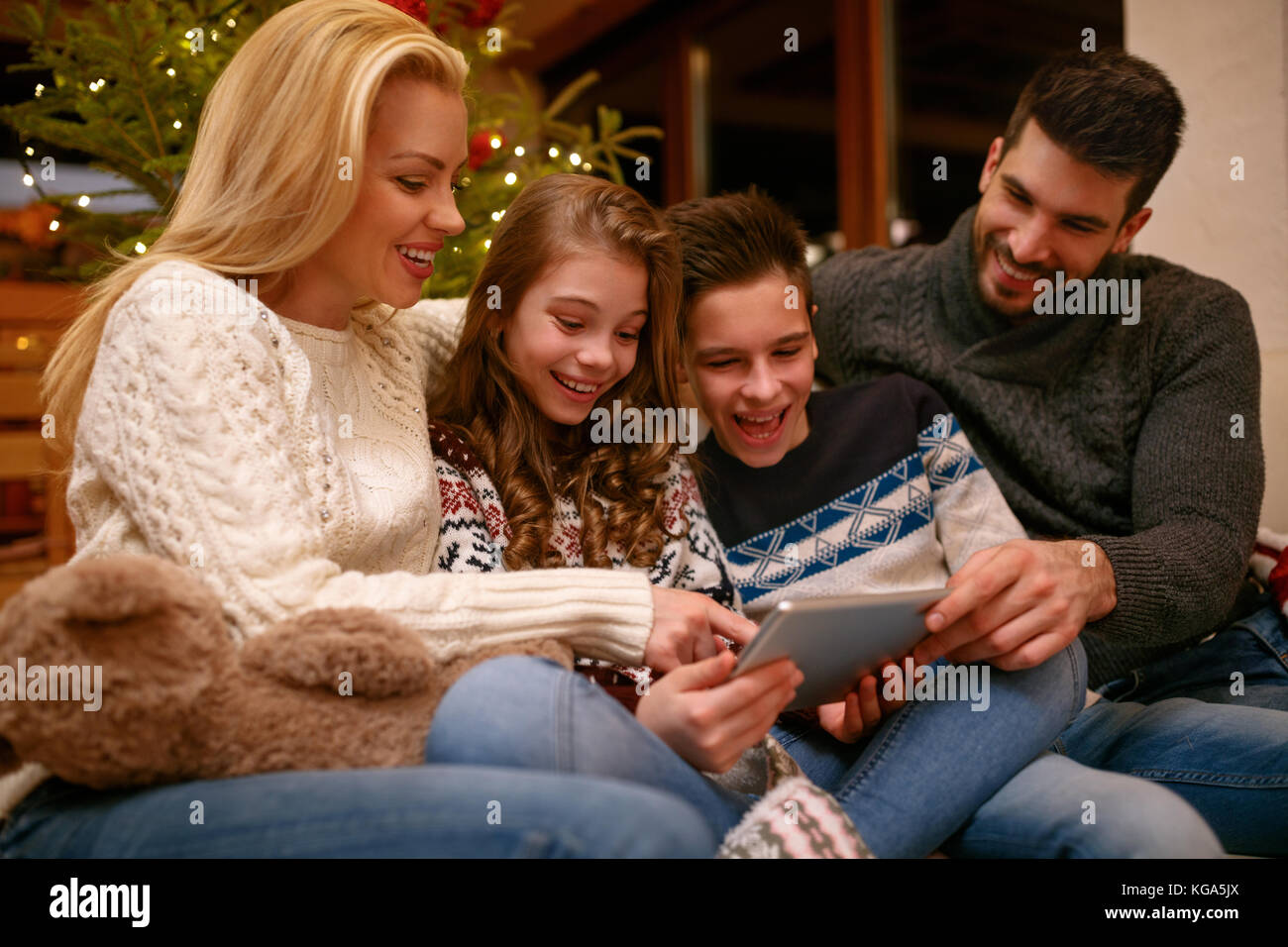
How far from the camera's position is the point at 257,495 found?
0.97m

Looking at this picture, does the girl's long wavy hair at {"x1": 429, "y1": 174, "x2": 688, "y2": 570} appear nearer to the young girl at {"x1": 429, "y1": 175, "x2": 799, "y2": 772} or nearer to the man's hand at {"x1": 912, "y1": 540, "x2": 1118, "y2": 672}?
the young girl at {"x1": 429, "y1": 175, "x2": 799, "y2": 772}

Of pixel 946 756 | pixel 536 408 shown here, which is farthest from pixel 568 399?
pixel 946 756

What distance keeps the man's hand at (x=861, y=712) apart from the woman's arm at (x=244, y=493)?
29 cm

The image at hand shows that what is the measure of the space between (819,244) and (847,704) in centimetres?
283

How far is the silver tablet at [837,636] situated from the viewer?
0.89 metres

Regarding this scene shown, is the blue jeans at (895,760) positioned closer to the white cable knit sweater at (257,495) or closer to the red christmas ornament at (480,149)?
the white cable knit sweater at (257,495)

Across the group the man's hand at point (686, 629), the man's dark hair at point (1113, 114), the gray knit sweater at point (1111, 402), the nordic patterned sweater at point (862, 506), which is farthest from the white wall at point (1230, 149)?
the man's hand at point (686, 629)

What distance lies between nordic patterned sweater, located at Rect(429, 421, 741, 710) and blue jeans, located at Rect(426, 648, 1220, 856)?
0.24 metres

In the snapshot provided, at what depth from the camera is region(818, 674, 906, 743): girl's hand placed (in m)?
1.20

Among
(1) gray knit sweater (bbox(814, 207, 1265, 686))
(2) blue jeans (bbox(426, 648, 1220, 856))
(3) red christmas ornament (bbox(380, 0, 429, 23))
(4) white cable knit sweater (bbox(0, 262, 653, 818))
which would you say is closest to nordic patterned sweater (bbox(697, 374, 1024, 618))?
(1) gray knit sweater (bbox(814, 207, 1265, 686))

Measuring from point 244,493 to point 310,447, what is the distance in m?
0.13

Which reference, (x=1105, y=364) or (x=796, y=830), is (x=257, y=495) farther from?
(x=1105, y=364)
